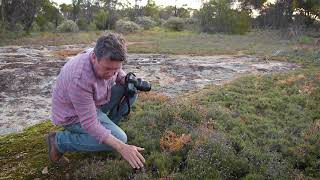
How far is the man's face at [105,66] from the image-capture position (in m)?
4.04

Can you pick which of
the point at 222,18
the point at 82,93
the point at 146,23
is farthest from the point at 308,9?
the point at 82,93

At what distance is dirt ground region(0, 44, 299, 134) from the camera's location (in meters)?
8.68

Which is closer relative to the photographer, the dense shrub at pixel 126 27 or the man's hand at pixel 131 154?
the man's hand at pixel 131 154

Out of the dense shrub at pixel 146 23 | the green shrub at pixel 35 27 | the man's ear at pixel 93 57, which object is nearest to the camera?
the man's ear at pixel 93 57

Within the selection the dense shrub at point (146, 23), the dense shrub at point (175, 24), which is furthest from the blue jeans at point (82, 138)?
the dense shrub at point (146, 23)

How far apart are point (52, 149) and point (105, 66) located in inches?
65.8

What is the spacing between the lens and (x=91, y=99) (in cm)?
434

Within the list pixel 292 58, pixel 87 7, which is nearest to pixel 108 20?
pixel 87 7

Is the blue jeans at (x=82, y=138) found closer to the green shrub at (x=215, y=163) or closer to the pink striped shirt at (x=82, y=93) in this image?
the pink striped shirt at (x=82, y=93)

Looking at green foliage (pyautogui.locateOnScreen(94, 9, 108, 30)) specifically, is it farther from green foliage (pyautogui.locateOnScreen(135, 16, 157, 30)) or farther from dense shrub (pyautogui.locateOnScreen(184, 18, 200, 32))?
dense shrub (pyautogui.locateOnScreen(184, 18, 200, 32))

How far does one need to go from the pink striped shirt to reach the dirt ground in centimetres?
312

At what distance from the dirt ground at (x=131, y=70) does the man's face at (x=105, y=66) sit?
372 centimetres

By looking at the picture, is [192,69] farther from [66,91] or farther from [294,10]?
[294,10]

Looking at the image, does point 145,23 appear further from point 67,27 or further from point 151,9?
point 67,27
